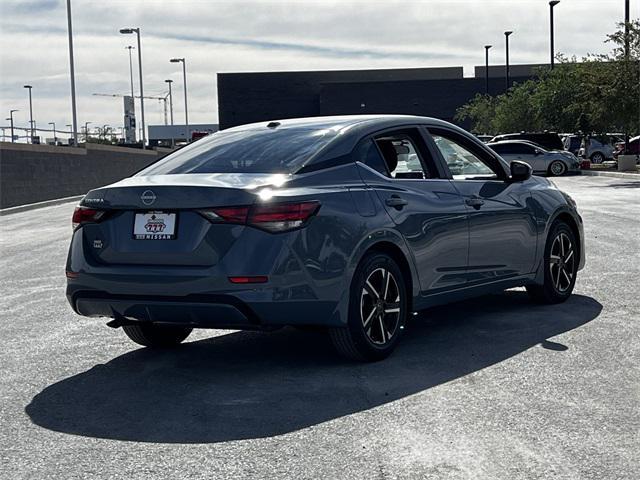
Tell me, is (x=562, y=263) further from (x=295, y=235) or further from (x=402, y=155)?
(x=295, y=235)

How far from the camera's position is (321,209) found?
6.47 m

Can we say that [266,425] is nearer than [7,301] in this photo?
Yes

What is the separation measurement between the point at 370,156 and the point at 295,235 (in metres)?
1.20

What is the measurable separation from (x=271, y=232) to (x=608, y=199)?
2028 cm

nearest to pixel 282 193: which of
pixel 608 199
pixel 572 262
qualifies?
pixel 572 262

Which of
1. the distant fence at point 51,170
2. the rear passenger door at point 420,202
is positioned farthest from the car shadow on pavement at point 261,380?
the distant fence at point 51,170

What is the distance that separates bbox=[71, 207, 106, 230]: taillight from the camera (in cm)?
677

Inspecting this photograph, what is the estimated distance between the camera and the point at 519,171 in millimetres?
8602

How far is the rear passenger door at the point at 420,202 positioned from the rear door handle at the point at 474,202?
0.10 metres

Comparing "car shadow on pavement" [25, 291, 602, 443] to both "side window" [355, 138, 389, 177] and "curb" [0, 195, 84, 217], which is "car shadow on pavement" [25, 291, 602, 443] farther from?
"curb" [0, 195, 84, 217]

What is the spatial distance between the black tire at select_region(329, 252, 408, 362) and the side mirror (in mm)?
1919

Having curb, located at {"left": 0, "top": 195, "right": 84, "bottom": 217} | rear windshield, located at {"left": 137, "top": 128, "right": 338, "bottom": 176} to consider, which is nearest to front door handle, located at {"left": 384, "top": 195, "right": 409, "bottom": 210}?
rear windshield, located at {"left": 137, "top": 128, "right": 338, "bottom": 176}

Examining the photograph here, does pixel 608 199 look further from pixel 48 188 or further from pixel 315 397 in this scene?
pixel 315 397

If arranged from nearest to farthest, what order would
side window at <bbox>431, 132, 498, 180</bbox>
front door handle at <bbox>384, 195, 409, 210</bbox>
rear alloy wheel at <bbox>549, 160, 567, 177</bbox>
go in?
front door handle at <bbox>384, 195, 409, 210</bbox>, side window at <bbox>431, 132, 498, 180</bbox>, rear alloy wheel at <bbox>549, 160, 567, 177</bbox>
